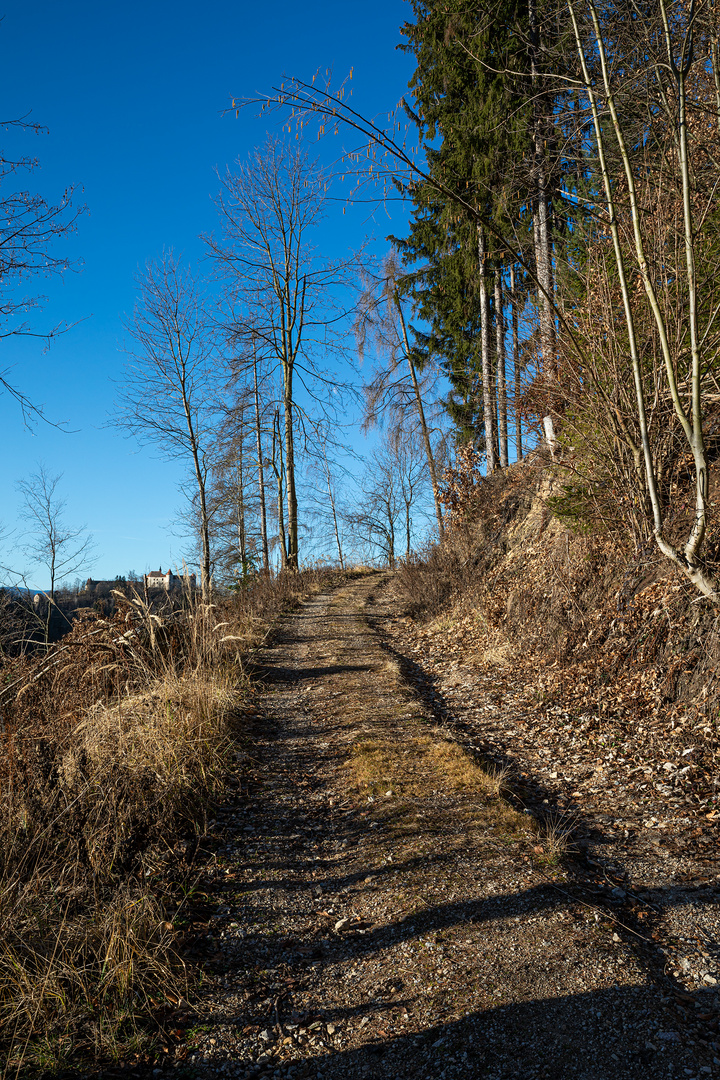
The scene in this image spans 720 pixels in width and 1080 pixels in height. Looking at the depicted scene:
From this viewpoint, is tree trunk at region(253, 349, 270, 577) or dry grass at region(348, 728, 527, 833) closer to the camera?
dry grass at region(348, 728, 527, 833)

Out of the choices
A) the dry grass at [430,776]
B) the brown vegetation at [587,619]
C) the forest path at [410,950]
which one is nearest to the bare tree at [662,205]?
the brown vegetation at [587,619]

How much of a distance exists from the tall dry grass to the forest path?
30 centimetres

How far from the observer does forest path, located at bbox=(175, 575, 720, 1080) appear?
87.5 inches

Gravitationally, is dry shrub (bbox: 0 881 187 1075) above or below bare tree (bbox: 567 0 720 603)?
below

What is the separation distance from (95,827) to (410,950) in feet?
6.25

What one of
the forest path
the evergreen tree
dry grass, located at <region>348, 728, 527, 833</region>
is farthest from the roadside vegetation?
the evergreen tree

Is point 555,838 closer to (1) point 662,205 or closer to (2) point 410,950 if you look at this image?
(2) point 410,950

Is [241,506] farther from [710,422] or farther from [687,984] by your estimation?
[687,984]

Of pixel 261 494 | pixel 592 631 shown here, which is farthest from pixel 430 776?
pixel 261 494

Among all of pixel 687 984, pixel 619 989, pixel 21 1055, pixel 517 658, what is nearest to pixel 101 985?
pixel 21 1055

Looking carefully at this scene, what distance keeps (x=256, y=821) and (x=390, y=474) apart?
3222cm

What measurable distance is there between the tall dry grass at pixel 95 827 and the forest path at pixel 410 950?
0.99ft

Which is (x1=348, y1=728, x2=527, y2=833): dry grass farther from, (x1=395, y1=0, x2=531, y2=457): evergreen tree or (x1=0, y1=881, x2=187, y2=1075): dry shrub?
(x1=395, y1=0, x2=531, y2=457): evergreen tree

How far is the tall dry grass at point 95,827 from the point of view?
2352 millimetres
